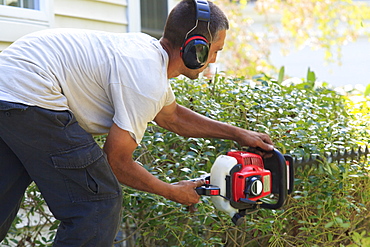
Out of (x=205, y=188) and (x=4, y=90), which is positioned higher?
(x=4, y=90)

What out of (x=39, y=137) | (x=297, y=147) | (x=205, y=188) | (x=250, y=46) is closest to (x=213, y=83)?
(x=297, y=147)

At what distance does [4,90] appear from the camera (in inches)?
84.8

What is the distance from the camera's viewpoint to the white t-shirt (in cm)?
217

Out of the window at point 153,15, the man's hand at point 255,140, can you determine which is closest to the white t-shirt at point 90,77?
the man's hand at point 255,140

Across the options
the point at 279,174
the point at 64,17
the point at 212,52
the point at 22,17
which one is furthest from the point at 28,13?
the point at 279,174

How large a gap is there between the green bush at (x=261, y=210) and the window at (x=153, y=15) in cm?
244

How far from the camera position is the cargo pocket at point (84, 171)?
2164 millimetres

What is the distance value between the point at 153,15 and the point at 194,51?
399 centimetres

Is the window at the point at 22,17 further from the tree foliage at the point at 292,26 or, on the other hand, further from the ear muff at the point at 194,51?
the tree foliage at the point at 292,26

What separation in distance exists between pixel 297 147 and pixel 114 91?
154 centimetres

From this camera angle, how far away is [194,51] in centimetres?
235

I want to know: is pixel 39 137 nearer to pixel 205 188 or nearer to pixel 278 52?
pixel 205 188

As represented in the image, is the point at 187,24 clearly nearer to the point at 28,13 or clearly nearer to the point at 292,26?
the point at 28,13

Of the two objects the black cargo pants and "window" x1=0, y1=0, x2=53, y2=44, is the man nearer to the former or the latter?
the black cargo pants
